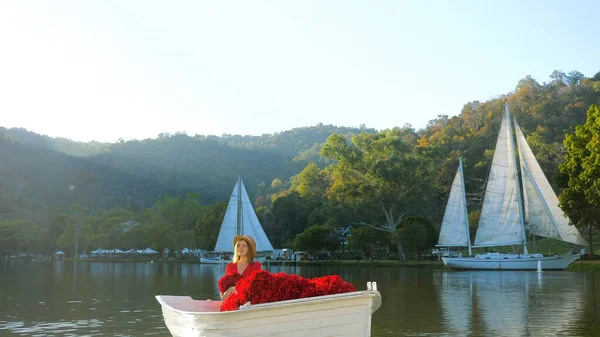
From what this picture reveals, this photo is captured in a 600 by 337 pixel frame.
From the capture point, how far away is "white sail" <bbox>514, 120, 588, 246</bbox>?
140ft

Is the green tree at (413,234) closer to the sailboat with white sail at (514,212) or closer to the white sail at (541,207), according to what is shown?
the sailboat with white sail at (514,212)

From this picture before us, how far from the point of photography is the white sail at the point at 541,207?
140 ft

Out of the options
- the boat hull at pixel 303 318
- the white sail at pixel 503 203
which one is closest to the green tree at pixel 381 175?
the white sail at pixel 503 203

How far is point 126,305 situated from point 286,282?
13.3 metres

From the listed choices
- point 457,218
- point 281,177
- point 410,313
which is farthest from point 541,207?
point 281,177

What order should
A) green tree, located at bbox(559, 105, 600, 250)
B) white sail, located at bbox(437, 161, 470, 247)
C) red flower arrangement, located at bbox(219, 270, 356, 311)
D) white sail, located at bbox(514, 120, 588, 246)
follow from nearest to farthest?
red flower arrangement, located at bbox(219, 270, 356, 311), green tree, located at bbox(559, 105, 600, 250), white sail, located at bbox(514, 120, 588, 246), white sail, located at bbox(437, 161, 470, 247)

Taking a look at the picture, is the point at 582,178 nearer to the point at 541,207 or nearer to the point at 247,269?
the point at 541,207

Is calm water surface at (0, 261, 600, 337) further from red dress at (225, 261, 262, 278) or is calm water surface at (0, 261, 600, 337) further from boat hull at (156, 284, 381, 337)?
boat hull at (156, 284, 381, 337)

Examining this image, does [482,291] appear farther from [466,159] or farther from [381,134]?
[466,159]

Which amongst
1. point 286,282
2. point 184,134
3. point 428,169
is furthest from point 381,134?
point 184,134

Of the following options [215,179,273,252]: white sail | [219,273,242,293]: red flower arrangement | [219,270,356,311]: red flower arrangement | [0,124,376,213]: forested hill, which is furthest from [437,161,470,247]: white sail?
[0,124,376,213]: forested hill

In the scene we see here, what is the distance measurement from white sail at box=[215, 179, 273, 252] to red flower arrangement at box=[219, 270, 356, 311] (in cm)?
6073

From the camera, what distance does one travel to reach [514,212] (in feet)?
156

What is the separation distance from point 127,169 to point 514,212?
134 m
